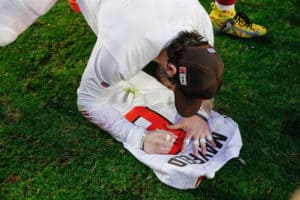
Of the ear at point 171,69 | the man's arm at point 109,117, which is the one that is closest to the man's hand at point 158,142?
the man's arm at point 109,117

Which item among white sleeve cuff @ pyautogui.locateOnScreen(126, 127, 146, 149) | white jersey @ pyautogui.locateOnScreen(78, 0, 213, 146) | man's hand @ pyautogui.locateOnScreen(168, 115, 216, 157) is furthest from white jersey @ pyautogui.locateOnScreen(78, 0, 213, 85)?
man's hand @ pyautogui.locateOnScreen(168, 115, 216, 157)

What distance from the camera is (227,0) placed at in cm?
380

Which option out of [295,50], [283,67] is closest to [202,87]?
[283,67]

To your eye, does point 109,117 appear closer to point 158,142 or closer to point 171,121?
point 158,142

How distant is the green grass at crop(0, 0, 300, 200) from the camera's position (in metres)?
2.78

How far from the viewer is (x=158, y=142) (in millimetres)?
2893

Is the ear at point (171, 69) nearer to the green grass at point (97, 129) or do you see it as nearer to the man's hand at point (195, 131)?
the man's hand at point (195, 131)

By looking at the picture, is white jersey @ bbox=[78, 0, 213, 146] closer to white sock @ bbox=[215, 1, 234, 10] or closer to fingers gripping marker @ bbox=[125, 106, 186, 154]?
fingers gripping marker @ bbox=[125, 106, 186, 154]

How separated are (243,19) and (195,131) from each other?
4.65ft

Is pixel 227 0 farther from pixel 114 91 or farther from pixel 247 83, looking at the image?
pixel 114 91

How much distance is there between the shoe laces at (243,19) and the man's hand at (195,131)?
1285 mm

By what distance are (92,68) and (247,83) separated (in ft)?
4.73

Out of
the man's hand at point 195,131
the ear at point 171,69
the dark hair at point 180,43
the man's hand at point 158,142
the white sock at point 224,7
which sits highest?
the dark hair at point 180,43

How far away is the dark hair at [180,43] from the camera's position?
2361mm
